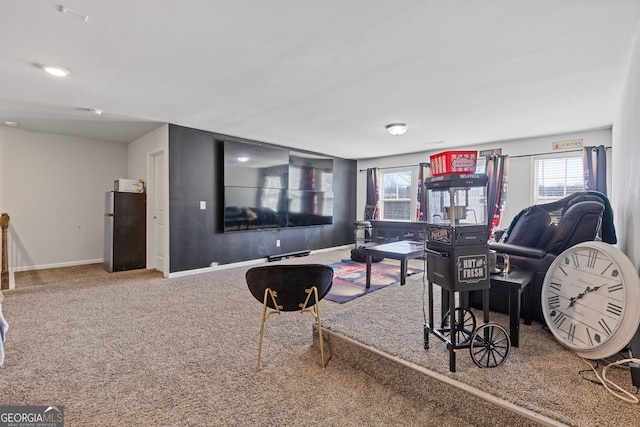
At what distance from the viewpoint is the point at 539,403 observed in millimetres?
1463

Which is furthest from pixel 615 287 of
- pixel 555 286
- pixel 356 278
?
pixel 356 278

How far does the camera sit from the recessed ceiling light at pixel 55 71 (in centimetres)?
266

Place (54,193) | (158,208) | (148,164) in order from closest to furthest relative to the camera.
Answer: (158,208) < (148,164) < (54,193)

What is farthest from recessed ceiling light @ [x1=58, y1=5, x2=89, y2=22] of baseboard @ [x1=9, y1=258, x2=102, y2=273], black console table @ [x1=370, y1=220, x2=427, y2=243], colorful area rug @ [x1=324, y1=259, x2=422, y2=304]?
black console table @ [x1=370, y1=220, x2=427, y2=243]

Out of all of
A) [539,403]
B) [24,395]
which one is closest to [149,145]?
[24,395]

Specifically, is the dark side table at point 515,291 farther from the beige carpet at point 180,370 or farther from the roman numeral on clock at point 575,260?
the beige carpet at point 180,370

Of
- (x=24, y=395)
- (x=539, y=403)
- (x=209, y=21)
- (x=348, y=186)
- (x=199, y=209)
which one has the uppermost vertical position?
(x=209, y=21)

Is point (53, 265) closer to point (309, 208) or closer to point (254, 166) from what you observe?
point (254, 166)

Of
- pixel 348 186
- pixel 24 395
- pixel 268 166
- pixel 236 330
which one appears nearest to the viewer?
pixel 24 395

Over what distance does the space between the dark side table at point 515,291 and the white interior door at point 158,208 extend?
4555 mm

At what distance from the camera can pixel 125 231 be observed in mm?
5102

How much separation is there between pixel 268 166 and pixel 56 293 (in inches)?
140

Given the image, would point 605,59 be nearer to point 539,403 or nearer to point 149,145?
point 539,403

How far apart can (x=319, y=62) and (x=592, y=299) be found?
8.52ft
